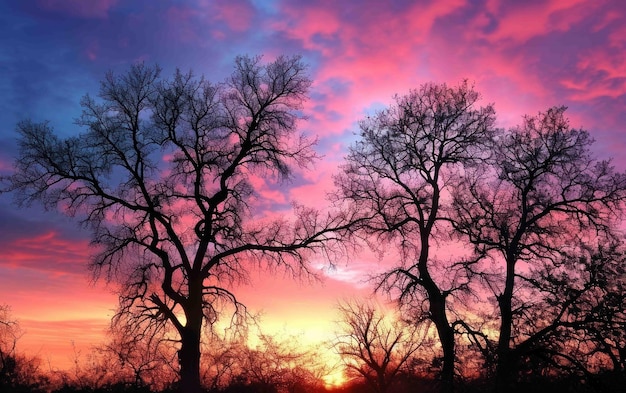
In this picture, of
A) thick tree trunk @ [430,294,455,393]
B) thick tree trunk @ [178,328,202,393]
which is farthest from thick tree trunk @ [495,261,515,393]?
thick tree trunk @ [178,328,202,393]

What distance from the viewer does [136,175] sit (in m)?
21.6

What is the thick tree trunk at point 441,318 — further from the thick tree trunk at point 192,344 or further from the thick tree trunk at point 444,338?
the thick tree trunk at point 192,344

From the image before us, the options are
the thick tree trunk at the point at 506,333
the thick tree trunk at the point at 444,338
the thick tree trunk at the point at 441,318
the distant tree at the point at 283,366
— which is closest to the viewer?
the thick tree trunk at the point at 444,338

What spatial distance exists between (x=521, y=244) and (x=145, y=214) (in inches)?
623

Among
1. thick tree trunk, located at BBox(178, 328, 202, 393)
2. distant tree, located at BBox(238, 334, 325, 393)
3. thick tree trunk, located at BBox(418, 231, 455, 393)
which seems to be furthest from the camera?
distant tree, located at BBox(238, 334, 325, 393)

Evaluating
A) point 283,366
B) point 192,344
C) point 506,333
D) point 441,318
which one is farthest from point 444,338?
point 283,366

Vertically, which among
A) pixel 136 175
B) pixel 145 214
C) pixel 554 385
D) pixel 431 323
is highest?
pixel 136 175

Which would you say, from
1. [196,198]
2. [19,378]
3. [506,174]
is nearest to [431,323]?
[506,174]

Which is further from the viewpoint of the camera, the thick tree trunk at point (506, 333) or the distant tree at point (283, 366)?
the distant tree at point (283, 366)

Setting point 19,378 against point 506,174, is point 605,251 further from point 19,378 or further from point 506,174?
point 19,378

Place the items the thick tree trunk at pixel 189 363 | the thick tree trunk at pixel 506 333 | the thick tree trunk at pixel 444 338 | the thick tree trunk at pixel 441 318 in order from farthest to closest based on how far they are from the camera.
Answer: the thick tree trunk at pixel 506 333, the thick tree trunk at pixel 189 363, the thick tree trunk at pixel 441 318, the thick tree trunk at pixel 444 338

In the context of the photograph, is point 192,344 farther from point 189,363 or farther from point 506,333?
point 506,333

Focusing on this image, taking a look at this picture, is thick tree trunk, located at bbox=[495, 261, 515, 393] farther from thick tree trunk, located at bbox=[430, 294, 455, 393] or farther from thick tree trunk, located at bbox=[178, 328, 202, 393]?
thick tree trunk, located at bbox=[178, 328, 202, 393]

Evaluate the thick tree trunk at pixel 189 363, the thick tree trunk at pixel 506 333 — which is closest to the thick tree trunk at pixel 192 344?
the thick tree trunk at pixel 189 363
